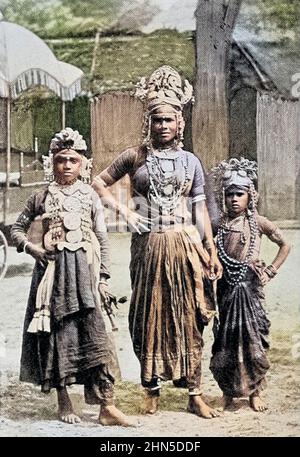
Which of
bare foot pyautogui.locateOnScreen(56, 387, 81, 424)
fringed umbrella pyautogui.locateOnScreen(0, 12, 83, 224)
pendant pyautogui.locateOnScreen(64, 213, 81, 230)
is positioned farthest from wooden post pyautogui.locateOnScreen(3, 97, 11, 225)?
bare foot pyautogui.locateOnScreen(56, 387, 81, 424)

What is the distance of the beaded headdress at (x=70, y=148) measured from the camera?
182 inches

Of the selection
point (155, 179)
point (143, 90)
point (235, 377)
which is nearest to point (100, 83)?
point (143, 90)

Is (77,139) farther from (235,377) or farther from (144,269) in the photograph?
(235,377)

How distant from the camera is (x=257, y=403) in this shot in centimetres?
461

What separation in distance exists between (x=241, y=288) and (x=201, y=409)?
542mm

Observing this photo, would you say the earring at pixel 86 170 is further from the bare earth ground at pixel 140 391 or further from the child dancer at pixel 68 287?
the bare earth ground at pixel 140 391

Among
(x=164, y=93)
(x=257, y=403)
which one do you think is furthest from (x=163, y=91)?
(x=257, y=403)

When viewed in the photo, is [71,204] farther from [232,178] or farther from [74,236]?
[232,178]

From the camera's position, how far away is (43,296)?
458 centimetres

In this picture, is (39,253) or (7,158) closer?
(39,253)

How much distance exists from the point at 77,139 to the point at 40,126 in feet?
0.58

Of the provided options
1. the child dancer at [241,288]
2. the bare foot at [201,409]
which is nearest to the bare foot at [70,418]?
the bare foot at [201,409]

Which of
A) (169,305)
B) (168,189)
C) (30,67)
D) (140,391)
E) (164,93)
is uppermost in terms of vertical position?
(30,67)

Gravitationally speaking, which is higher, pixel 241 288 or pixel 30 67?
pixel 30 67
